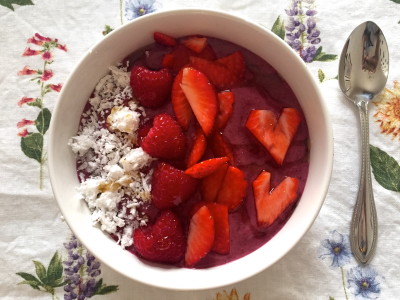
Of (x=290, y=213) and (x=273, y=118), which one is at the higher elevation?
(x=273, y=118)

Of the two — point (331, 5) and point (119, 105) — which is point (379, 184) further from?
point (119, 105)

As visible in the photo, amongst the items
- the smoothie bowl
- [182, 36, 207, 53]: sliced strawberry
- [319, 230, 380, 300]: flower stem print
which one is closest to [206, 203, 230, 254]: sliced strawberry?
the smoothie bowl

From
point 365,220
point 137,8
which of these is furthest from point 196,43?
point 365,220

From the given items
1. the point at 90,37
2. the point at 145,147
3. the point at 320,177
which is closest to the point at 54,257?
the point at 145,147

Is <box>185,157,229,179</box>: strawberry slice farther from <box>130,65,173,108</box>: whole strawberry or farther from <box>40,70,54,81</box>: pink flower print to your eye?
<box>40,70,54,81</box>: pink flower print

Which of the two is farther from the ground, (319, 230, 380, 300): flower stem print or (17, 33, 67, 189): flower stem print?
(17, 33, 67, 189): flower stem print

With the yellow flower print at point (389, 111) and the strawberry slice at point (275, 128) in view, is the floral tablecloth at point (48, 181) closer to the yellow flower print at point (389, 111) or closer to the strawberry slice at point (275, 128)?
the yellow flower print at point (389, 111)

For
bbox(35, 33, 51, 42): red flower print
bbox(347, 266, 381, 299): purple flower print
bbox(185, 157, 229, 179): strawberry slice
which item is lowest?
bbox(347, 266, 381, 299): purple flower print
